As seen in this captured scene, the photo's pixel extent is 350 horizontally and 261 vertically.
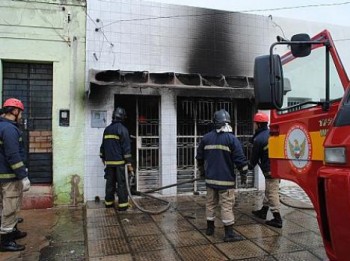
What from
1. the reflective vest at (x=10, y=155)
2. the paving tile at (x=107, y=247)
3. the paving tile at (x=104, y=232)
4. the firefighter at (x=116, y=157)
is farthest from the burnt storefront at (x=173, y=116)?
the paving tile at (x=107, y=247)

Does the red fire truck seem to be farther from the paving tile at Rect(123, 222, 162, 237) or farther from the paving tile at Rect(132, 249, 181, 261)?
the paving tile at Rect(123, 222, 162, 237)

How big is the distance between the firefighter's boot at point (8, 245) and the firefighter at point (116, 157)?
7.34 feet

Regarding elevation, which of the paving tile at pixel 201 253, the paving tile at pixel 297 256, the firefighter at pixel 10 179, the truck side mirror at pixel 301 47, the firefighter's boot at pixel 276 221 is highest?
the truck side mirror at pixel 301 47

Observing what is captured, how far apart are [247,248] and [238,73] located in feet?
16.5

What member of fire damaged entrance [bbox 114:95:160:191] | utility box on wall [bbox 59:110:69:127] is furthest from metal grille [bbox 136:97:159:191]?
utility box on wall [bbox 59:110:69:127]

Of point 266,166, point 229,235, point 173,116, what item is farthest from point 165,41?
point 229,235

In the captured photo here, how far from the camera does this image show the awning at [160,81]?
6.99m

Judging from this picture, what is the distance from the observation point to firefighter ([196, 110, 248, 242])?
5.27 m

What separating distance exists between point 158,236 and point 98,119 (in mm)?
3319

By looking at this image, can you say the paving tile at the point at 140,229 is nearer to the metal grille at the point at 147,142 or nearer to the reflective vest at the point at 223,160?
the reflective vest at the point at 223,160

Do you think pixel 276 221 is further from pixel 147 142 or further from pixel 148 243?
pixel 147 142

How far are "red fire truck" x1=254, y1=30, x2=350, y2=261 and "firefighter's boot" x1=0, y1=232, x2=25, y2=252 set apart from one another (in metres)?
3.85

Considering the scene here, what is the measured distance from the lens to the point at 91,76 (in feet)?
22.9

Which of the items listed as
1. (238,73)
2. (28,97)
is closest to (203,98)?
(238,73)
